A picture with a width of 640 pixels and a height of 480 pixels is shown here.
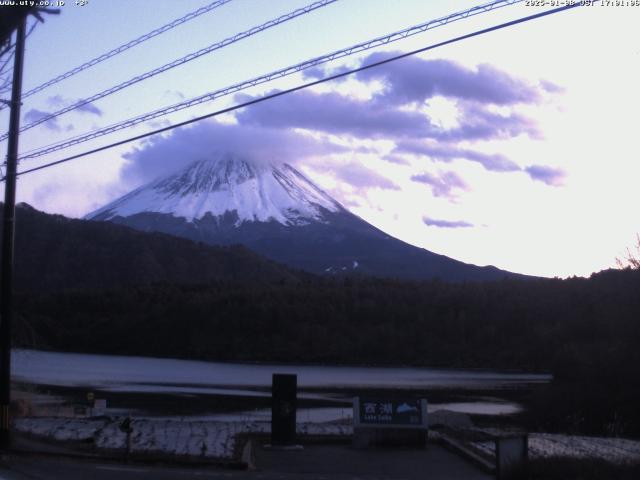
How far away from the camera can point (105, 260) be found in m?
113

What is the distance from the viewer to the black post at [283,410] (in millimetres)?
17828

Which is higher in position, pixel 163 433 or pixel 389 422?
pixel 389 422

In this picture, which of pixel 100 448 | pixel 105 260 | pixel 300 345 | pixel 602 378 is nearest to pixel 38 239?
pixel 105 260

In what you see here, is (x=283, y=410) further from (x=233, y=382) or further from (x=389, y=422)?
(x=233, y=382)

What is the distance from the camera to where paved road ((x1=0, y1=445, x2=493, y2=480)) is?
1480 cm

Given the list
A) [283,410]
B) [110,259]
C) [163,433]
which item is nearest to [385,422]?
[283,410]

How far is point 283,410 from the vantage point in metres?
17.8

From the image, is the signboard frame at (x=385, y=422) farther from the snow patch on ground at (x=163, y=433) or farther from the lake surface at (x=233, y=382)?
the lake surface at (x=233, y=382)

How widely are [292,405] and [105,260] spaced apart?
324 ft

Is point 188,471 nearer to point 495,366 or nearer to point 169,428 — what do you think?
point 169,428

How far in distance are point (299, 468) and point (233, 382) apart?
36.6 meters

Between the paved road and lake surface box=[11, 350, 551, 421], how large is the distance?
13527mm

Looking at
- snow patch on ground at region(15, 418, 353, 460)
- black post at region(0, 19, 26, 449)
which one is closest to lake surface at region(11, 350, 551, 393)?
snow patch on ground at region(15, 418, 353, 460)

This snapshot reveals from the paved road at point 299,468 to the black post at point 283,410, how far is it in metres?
0.33
